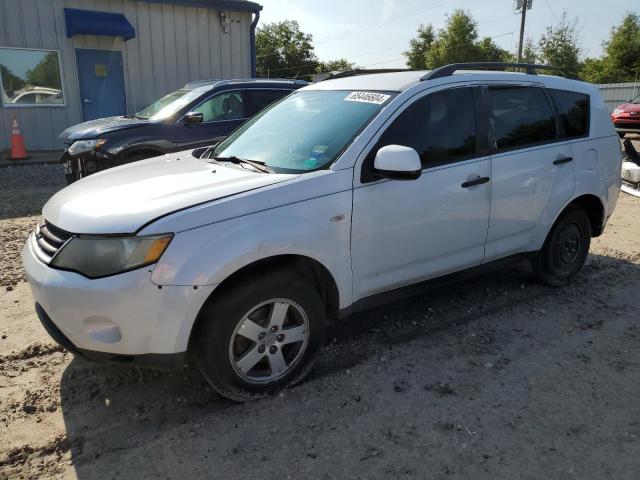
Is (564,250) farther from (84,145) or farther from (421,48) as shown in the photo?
(421,48)

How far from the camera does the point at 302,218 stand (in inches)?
117

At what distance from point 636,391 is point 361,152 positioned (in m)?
2.16

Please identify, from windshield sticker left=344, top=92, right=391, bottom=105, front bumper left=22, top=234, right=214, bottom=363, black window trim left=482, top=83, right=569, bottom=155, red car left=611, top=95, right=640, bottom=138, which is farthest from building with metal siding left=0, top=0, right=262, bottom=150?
red car left=611, top=95, right=640, bottom=138

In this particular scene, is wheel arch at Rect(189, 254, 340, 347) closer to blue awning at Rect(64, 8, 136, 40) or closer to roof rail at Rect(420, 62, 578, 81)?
roof rail at Rect(420, 62, 578, 81)

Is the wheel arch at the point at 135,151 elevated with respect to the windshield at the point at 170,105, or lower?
lower

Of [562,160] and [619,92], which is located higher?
[619,92]

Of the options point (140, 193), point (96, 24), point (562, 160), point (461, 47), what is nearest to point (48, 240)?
point (140, 193)

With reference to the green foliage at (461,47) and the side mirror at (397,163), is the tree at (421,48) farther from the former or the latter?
the side mirror at (397,163)

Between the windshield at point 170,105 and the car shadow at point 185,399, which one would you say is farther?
the windshield at point 170,105

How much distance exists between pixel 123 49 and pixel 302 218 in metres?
12.7

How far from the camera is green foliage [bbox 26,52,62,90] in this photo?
1280 centimetres

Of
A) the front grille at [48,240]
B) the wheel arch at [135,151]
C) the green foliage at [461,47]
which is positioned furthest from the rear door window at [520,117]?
the green foliage at [461,47]

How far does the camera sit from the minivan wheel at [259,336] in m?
2.80

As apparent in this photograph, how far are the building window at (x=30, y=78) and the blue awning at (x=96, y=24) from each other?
88cm
